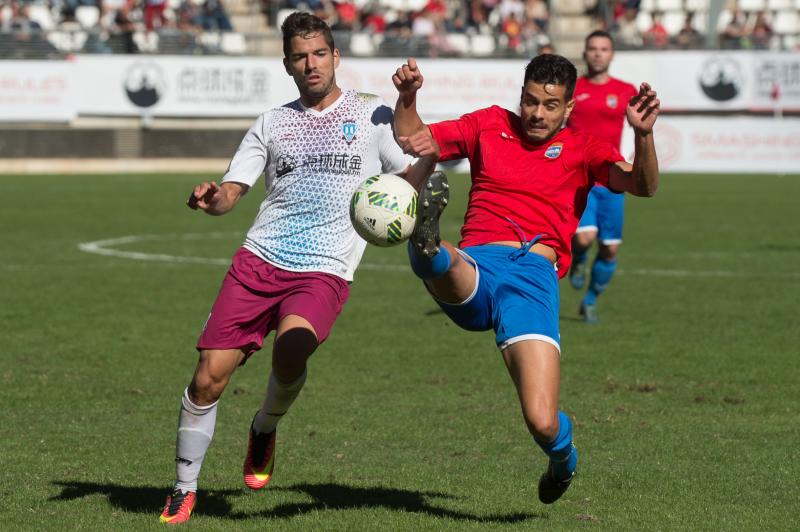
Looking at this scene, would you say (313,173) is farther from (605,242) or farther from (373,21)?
(373,21)

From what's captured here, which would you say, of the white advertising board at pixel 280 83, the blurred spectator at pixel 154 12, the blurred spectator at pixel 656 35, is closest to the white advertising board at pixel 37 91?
the white advertising board at pixel 280 83

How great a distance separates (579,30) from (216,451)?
30.7 meters

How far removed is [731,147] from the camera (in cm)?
3247

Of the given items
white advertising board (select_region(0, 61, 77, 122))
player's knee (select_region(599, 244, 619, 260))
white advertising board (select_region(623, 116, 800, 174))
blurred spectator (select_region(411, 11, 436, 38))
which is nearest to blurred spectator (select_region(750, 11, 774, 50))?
white advertising board (select_region(623, 116, 800, 174))

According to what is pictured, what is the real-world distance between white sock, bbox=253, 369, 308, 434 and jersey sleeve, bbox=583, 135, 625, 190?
5.41 ft

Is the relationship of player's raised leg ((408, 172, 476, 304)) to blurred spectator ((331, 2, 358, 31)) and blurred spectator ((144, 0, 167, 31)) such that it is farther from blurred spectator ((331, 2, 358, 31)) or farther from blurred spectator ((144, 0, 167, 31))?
blurred spectator ((331, 2, 358, 31))

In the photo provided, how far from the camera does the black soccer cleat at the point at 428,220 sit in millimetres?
5387

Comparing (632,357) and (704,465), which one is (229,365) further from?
(632,357)

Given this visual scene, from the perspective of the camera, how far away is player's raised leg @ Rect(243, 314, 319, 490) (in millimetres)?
5945

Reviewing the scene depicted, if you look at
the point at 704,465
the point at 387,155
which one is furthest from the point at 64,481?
the point at 704,465

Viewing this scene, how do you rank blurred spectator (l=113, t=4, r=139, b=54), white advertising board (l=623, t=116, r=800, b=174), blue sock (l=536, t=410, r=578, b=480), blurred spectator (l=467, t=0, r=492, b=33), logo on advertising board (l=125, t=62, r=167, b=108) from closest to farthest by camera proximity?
1. blue sock (l=536, t=410, r=578, b=480)
2. logo on advertising board (l=125, t=62, r=167, b=108)
3. blurred spectator (l=113, t=4, r=139, b=54)
4. white advertising board (l=623, t=116, r=800, b=174)
5. blurred spectator (l=467, t=0, r=492, b=33)

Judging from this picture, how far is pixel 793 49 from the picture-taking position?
3503cm

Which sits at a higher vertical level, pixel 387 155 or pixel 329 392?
pixel 387 155

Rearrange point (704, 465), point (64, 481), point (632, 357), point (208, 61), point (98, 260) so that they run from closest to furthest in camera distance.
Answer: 1. point (64, 481)
2. point (704, 465)
3. point (632, 357)
4. point (98, 260)
5. point (208, 61)
